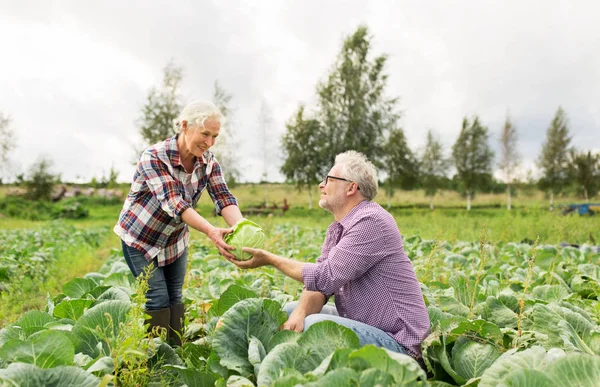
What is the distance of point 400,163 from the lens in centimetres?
3288

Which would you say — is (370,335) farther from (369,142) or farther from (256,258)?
(369,142)

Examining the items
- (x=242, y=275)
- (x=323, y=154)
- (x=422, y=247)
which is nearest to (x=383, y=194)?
(x=323, y=154)

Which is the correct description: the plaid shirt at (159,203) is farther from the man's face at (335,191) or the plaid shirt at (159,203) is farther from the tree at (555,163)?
the tree at (555,163)

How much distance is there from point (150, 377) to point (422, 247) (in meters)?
6.58

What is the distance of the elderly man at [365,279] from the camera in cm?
267

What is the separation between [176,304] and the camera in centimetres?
374

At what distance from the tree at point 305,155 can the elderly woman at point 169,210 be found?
87.7ft

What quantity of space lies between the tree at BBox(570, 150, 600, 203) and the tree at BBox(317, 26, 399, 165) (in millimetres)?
A: 12861

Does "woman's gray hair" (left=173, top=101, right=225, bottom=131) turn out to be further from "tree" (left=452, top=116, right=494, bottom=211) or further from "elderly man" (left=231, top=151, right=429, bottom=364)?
"tree" (left=452, top=116, right=494, bottom=211)

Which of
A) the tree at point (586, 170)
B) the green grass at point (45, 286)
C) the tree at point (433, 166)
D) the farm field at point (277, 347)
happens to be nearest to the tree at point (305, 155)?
the tree at point (433, 166)

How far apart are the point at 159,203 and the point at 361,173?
152 cm

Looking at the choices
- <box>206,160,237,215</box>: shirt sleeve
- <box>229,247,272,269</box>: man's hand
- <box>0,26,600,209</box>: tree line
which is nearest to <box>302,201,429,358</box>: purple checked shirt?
<box>229,247,272,269</box>: man's hand

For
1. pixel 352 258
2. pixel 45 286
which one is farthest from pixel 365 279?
pixel 45 286

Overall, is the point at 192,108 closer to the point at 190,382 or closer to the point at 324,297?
the point at 324,297
